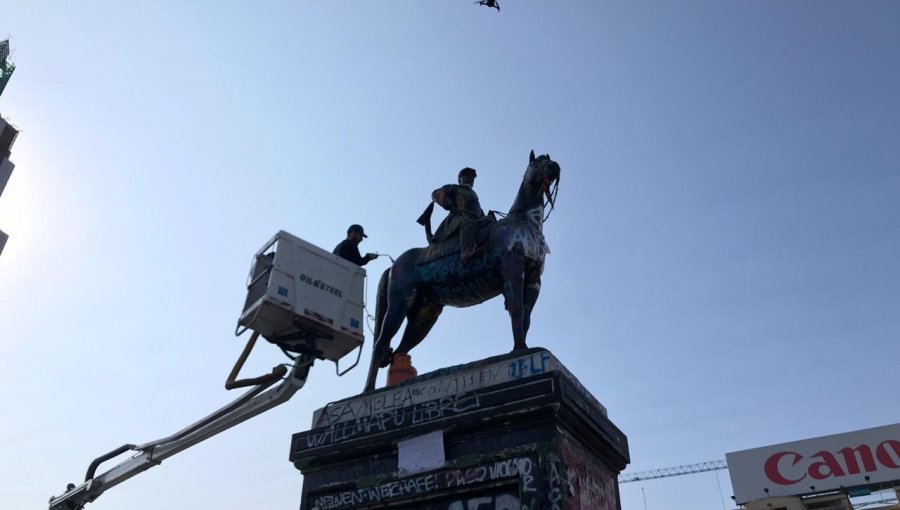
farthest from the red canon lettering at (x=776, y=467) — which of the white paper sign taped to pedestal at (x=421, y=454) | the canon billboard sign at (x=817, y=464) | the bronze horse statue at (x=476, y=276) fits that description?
the white paper sign taped to pedestal at (x=421, y=454)

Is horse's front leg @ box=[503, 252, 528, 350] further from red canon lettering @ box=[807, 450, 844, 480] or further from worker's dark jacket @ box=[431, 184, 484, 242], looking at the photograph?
red canon lettering @ box=[807, 450, 844, 480]

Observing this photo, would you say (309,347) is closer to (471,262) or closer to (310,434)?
(310,434)

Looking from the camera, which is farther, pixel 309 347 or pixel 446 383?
pixel 309 347

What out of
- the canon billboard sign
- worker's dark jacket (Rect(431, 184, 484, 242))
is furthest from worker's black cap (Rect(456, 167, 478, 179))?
the canon billboard sign

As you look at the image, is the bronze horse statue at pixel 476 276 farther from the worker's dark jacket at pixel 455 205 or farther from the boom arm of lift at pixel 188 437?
the boom arm of lift at pixel 188 437

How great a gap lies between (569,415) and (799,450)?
128ft

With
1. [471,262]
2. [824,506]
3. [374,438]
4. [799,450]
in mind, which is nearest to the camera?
[374,438]

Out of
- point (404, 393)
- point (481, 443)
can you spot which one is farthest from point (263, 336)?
point (481, 443)

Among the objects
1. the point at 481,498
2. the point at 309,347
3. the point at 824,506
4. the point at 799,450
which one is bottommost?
the point at 481,498

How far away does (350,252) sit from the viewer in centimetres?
1163

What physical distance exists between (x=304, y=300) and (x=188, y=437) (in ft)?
23.1

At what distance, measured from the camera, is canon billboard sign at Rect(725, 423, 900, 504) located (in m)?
38.7

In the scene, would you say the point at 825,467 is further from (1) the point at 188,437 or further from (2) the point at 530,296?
(2) the point at 530,296

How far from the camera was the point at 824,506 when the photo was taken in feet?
123
